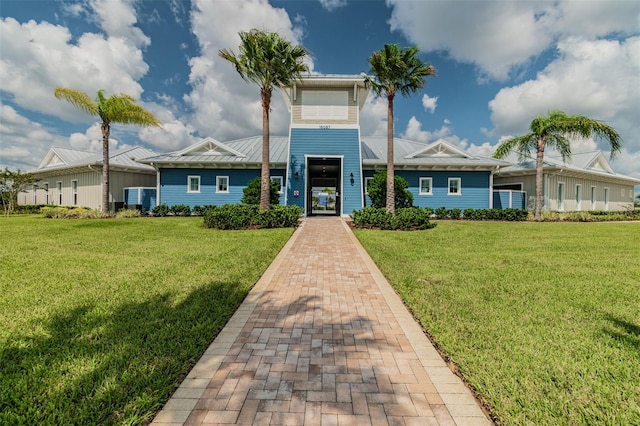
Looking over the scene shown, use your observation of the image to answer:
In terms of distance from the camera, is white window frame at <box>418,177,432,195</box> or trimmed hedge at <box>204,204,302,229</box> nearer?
trimmed hedge at <box>204,204,302,229</box>

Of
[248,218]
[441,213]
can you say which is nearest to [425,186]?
[441,213]

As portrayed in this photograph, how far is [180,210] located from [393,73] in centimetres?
1432

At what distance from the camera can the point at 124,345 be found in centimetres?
300

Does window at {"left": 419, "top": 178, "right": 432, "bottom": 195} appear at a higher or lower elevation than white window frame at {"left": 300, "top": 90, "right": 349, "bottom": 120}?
lower

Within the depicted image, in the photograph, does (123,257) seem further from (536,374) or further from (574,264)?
(574,264)

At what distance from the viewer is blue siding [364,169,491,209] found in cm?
1905

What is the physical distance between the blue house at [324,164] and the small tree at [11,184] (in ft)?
32.7

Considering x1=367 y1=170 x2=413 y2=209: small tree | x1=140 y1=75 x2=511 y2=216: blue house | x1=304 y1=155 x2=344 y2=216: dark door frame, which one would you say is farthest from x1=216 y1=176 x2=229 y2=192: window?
x1=367 y1=170 x2=413 y2=209: small tree

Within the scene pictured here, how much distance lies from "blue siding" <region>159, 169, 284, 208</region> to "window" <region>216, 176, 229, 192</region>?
0.19 metres

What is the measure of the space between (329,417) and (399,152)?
20.0 metres

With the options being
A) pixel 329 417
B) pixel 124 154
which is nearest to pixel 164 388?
pixel 329 417

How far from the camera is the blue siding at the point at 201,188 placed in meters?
19.0

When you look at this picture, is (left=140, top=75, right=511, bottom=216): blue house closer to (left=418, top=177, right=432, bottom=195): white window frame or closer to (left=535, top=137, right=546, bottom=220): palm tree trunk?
(left=418, top=177, right=432, bottom=195): white window frame

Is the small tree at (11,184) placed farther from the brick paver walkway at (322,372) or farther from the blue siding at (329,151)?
the brick paver walkway at (322,372)
